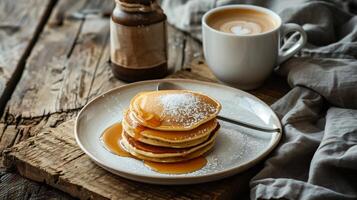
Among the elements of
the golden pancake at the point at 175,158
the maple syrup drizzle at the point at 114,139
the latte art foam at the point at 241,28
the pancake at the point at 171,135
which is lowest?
the maple syrup drizzle at the point at 114,139

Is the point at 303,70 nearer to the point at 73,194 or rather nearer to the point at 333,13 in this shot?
the point at 333,13

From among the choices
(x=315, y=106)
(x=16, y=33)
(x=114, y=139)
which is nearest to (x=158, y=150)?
(x=114, y=139)

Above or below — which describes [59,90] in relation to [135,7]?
below

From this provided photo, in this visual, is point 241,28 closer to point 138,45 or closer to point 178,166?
point 138,45

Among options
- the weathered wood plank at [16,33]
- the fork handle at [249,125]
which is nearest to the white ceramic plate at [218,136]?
the fork handle at [249,125]

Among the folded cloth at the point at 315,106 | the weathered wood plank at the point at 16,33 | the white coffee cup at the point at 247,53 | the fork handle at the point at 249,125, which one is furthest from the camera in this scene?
the weathered wood plank at the point at 16,33

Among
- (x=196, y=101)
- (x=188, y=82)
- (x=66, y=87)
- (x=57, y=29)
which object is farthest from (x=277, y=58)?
(x=57, y=29)

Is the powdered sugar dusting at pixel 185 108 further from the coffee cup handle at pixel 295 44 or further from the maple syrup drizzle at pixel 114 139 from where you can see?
the coffee cup handle at pixel 295 44
